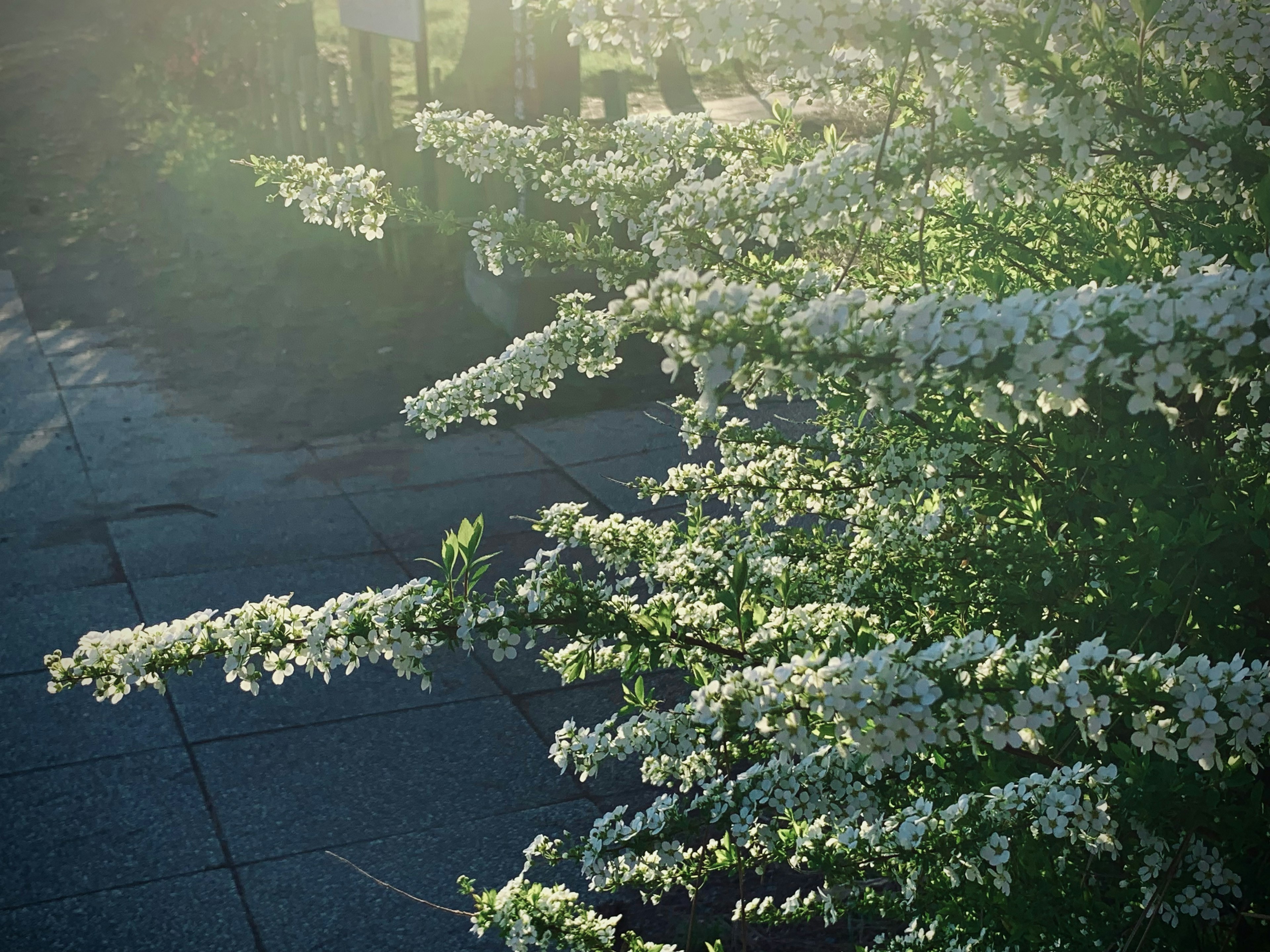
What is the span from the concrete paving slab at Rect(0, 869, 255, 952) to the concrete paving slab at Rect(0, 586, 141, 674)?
1565 mm

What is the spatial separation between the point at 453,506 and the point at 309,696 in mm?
1803

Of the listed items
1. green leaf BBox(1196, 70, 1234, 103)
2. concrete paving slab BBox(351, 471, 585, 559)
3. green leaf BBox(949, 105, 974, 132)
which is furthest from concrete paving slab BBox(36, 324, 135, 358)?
green leaf BBox(1196, 70, 1234, 103)

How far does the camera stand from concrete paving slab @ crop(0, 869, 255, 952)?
3.53m

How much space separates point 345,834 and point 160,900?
1.94ft

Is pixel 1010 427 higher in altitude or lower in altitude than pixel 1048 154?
lower

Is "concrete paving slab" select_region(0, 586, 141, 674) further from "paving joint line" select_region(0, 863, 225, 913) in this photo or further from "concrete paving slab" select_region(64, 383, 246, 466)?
"concrete paving slab" select_region(64, 383, 246, 466)

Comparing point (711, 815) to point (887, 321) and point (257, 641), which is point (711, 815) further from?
point (887, 321)

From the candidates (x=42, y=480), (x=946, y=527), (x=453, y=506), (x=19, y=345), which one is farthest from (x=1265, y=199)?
(x=19, y=345)

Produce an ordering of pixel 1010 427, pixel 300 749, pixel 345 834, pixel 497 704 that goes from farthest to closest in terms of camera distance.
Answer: pixel 497 704 → pixel 300 749 → pixel 345 834 → pixel 1010 427

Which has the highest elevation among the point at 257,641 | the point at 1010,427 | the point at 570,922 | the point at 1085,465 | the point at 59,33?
the point at 1010,427

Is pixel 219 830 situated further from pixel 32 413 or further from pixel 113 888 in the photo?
pixel 32 413

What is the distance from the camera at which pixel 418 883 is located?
3.80 metres

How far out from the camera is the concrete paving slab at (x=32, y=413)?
7516 mm

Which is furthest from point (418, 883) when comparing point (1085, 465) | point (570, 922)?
point (1085, 465)
